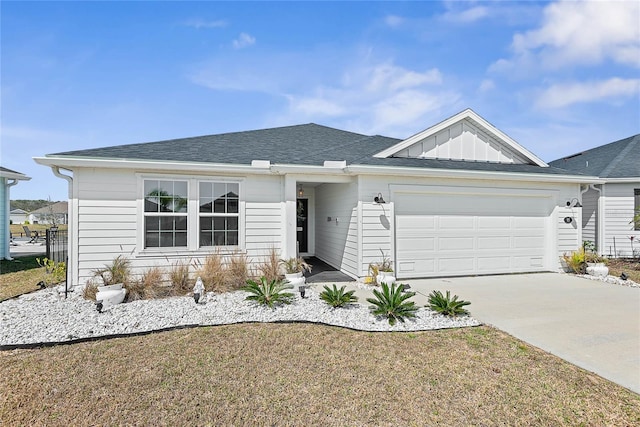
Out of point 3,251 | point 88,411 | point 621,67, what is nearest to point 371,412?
point 88,411

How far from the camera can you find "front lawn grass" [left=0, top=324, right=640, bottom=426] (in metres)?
2.67

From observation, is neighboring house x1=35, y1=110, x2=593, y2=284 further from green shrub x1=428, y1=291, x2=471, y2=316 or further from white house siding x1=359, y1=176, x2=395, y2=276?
green shrub x1=428, y1=291, x2=471, y2=316

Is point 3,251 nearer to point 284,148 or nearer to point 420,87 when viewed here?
point 284,148

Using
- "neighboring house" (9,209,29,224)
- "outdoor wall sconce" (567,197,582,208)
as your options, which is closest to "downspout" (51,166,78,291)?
"outdoor wall sconce" (567,197,582,208)

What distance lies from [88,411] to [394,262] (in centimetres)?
658

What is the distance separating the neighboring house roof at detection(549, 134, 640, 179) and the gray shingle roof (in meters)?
5.08

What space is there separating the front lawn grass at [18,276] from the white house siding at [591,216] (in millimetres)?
18331

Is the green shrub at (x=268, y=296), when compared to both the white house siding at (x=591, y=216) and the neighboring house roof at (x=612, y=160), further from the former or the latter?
the neighboring house roof at (x=612, y=160)

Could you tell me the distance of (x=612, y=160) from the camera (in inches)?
511

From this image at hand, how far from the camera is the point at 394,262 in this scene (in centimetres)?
791

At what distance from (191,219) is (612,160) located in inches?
658

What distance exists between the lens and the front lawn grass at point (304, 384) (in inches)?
105

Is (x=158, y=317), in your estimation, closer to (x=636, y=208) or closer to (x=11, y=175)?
(x=11, y=175)

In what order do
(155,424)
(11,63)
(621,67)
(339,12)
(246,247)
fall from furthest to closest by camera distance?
(621,67) < (339,12) < (246,247) < (11,63) < (155,424)
